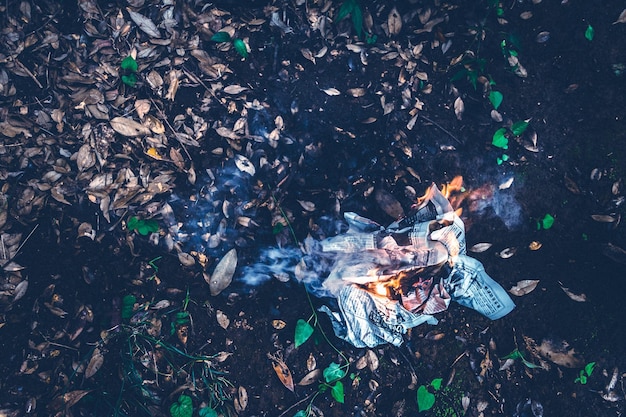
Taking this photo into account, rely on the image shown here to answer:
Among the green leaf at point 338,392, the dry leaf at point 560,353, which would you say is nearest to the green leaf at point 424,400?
the green leaf at point 338,392

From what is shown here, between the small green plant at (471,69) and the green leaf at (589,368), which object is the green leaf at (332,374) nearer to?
the green leaf at (589,368)

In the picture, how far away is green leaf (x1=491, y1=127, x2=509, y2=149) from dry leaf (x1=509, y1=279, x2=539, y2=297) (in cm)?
96

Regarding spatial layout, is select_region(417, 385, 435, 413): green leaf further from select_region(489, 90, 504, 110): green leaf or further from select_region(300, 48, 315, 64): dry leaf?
select_region(300, 48, 315, 64): dry leaf

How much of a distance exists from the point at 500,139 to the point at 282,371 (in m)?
2.20

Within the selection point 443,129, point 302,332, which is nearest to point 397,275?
point 302,332

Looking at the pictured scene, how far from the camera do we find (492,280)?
9.20 ft

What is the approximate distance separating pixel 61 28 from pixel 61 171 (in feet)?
3.17

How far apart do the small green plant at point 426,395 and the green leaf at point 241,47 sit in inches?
101

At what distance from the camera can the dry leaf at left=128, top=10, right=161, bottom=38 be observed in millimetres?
2789

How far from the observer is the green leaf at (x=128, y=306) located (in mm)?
2668

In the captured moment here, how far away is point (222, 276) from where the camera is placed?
2.72 meters

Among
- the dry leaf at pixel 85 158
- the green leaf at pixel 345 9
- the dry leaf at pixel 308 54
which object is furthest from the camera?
the dry leaf at pixel 308 54

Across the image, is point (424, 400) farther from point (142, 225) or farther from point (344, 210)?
point (142, 225)

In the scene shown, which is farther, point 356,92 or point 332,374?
point 356,92
